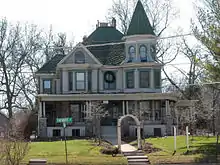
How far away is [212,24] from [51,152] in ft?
37.7

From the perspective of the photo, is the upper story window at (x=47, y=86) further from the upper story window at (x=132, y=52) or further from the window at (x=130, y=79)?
the upper story window at (x=132, y=52)

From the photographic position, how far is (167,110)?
44750mm

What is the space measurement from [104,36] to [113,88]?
597cm

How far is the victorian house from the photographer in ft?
147

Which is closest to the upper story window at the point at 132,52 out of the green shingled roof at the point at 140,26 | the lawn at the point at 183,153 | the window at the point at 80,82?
the green shingled roof at the point at 140,26

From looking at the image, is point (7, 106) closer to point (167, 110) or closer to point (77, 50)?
point (77, 50)

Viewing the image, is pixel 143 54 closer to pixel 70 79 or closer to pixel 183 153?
pixel 70 79

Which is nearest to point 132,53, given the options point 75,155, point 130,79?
point 130,79

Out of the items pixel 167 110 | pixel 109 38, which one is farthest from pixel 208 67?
pixel 109 38

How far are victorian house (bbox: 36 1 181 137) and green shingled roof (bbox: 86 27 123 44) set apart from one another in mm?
1335

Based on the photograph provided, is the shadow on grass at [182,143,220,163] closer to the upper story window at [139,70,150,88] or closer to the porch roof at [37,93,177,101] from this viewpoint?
the porch roof at [37,93,177,101]

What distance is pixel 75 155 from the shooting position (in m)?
29.4

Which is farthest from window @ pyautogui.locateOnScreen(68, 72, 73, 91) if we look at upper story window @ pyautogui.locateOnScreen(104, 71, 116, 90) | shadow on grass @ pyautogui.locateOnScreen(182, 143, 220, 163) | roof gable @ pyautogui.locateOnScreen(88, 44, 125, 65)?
shadow on grass @ pyautogui.locateOnScreen(182, 143, 220, 163)

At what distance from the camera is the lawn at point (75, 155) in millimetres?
27391
